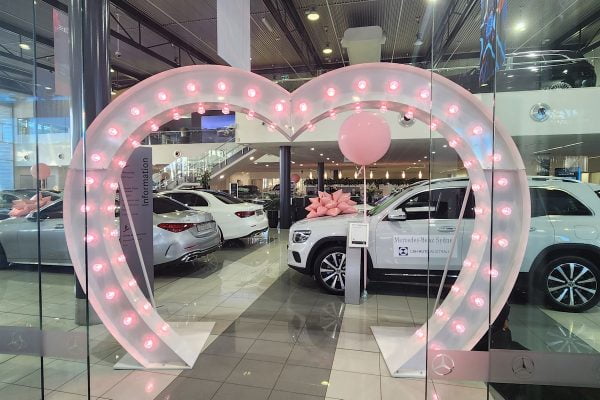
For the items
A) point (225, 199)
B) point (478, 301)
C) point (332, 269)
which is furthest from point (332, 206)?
point (225, 199)

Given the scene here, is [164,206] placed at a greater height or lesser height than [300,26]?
lesser

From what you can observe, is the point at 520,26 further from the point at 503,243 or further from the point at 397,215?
the point at 397,215

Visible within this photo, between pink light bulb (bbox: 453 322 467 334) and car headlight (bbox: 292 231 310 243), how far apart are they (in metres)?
2.50

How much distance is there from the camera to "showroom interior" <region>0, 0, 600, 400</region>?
241cm

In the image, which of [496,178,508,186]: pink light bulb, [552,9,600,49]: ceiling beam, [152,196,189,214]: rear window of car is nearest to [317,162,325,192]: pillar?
[152,196,189,214]: rear window of car

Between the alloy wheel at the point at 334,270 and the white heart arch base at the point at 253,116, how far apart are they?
1835mm

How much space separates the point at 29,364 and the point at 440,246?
14.6ft

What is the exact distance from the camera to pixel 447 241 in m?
4.21

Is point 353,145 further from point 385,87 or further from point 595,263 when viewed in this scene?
point 595,263

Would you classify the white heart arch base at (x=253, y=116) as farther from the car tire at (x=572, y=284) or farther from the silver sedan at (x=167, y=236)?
the silver sedan at (x=167, y=236)

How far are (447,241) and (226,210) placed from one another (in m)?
4.92

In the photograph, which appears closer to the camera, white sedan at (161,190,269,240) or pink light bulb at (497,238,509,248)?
pink light bulb at (497,238,509,248)

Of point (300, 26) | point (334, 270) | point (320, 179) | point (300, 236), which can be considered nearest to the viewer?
point (334, 270)

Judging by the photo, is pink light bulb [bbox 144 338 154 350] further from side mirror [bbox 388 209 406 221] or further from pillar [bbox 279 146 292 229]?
pillar [bbox 279 146 292 229]
